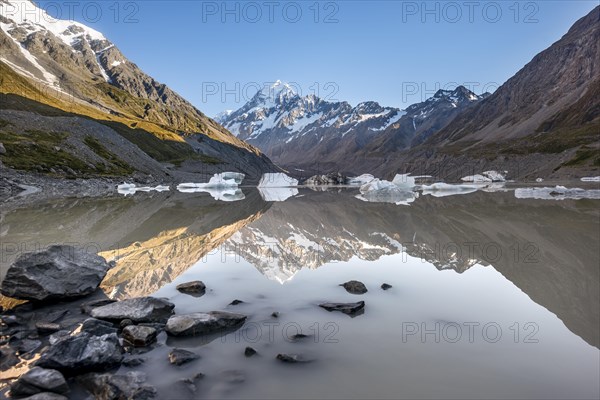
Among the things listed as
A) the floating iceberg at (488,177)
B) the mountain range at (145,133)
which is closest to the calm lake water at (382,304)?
the mountain range at (145,133)

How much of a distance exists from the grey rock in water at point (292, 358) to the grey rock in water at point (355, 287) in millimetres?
4161

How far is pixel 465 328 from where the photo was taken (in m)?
7.97

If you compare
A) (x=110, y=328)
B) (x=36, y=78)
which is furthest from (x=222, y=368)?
(x=36, y=78)

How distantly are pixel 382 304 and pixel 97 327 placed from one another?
254 inches

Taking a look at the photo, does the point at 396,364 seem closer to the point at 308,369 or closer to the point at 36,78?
the point at 308,369

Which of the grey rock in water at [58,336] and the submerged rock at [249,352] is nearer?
the submerged rock at [249,352]

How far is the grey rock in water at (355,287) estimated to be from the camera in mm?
10547

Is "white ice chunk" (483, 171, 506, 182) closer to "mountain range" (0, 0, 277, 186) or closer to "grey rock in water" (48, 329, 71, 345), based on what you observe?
"mountain range" (0, 0, 277, 186)

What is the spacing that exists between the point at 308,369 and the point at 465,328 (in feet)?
12.3

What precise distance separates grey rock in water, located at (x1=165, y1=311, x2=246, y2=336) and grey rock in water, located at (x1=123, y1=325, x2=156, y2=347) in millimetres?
385

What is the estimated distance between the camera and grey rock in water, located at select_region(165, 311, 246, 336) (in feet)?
25.3

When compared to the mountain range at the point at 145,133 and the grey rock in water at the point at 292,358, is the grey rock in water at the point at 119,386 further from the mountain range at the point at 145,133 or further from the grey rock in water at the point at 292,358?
the mountain range at the point at 145,133

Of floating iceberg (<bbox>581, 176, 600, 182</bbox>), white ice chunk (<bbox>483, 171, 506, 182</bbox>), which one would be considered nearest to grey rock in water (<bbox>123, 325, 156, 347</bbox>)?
floating iceberg (<bbox>581, 176, 600, 182</bbox>)

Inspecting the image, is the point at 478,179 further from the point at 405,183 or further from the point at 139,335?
the point at 139,335
